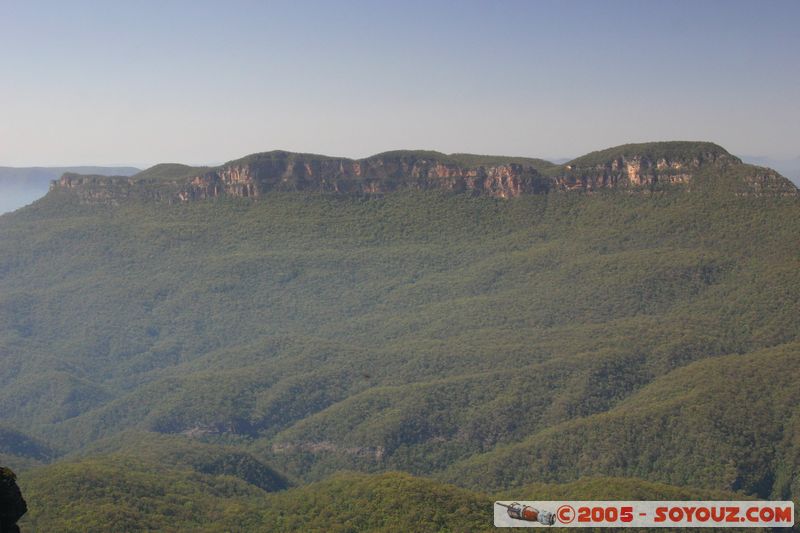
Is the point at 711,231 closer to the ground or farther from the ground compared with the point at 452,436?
farther from the ground

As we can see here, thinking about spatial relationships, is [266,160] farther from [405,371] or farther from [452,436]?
[452,436]

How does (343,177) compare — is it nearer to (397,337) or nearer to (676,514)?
(397,337)

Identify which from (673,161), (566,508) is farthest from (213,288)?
(566,508)

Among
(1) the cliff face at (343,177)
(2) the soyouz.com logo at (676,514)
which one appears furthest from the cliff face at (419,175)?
(2) the soyouz.com logo at (676,514)

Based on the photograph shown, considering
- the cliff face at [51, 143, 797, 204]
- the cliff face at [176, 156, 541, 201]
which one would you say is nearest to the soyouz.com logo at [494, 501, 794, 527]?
the cliff face at [51, 143, 797, 204]

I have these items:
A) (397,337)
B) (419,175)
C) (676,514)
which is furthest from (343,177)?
(676,514)

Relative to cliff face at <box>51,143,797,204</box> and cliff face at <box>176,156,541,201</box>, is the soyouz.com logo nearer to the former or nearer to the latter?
cliff face at <box>51,143,797,204</box>
